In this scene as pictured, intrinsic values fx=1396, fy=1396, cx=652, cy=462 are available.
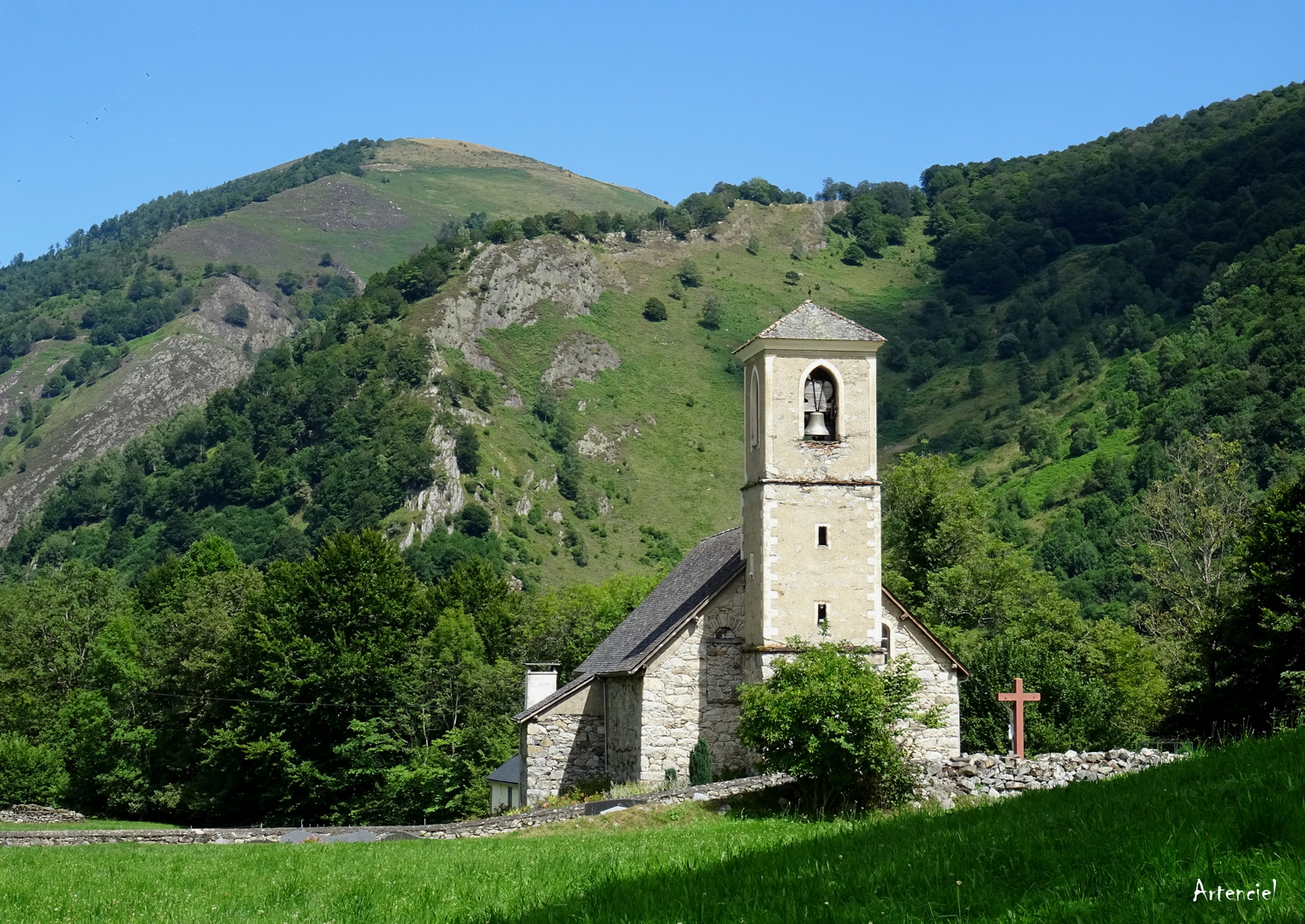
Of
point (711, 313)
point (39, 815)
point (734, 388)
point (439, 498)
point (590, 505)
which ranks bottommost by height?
point (39, 815)

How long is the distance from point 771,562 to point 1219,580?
26707 mm

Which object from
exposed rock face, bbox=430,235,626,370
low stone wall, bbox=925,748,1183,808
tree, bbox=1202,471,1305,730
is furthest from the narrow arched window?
exposed rock face, bbox=430,235,626,370

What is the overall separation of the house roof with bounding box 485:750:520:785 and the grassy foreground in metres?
23.7

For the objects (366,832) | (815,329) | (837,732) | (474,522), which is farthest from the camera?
(474,522)

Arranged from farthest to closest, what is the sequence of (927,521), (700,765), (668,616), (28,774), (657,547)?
(657,547) < (28,774) < (927,521) < (668,616) < (700,765)

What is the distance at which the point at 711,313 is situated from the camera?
18562cm

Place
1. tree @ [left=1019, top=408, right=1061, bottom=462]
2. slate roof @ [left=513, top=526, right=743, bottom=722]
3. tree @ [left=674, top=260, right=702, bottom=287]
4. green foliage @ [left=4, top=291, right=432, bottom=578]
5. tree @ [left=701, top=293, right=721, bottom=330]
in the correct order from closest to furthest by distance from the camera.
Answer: slate roof @ [left=513, top=526, right=743, bottom=722], tree @ [left=1019, top=408, right=1061, bottom=462], green foliage @ [left=4, top=291, right=432, bottom=578], tree @ [left=701, top=293, right=721, bottom=330], tree @ [left=674, top=260, right=702, bottom=287]

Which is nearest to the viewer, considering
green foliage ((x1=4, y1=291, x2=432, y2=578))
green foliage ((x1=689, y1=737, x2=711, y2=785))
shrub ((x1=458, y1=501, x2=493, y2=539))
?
green foliage ((x1=689, y1=737, x2=711, y2=785))

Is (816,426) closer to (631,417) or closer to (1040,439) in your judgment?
(1040,439)

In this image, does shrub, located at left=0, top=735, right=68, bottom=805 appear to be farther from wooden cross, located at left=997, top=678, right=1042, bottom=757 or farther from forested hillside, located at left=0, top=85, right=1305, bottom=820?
wooden cross, located at left=997, top=678, right=1042, bottom=757

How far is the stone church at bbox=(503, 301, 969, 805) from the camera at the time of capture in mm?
32844

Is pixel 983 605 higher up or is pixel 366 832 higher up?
pixel 983 605

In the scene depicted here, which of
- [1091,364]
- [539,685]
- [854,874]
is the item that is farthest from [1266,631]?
[1091,364]

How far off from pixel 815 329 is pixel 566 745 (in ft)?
45.0
